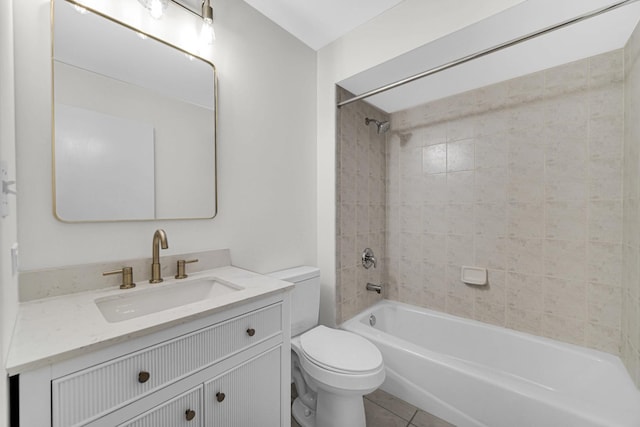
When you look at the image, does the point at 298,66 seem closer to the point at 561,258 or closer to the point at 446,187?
the point at 446,187

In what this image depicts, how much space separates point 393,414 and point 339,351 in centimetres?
61

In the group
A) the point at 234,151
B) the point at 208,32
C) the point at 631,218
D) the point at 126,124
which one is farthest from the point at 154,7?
the point at 631,218

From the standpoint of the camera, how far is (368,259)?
2.33 m

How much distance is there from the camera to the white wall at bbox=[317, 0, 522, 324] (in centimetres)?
143

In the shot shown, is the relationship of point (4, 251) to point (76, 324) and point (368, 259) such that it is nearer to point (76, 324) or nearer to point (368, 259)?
point (76, 324)

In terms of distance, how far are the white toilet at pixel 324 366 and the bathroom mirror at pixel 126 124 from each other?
822 mm

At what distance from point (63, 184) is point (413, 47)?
6.03 ft

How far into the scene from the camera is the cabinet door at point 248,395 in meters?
0.95

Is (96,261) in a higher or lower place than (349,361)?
higher

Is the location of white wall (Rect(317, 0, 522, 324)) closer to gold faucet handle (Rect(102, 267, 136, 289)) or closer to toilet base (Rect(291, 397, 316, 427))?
toilet base (Rect(291, 397, 316, 427))

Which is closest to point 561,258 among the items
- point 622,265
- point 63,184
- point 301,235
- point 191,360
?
point 622,265

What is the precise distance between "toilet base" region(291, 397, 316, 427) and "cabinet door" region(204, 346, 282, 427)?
18.9 inches

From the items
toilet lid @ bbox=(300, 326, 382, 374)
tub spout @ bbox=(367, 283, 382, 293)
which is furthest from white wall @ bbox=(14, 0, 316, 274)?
tub spout @ bbox=(367, 283, 382, 293)

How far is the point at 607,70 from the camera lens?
164 cm
